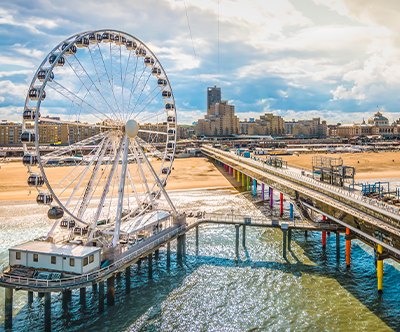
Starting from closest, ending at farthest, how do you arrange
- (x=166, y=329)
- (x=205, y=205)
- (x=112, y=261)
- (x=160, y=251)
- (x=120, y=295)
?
(x=166, y=329) < (x=112, y=261) < (x=120, y=295) < (x=160, y=251) < (x=205, y=205)

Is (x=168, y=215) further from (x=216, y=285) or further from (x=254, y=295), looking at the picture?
(x=254, y=295)

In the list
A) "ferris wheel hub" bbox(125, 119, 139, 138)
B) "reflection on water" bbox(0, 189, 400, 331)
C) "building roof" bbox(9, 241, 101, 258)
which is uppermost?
"ferris wheel hub" bbox(125, 119, 139, 138)

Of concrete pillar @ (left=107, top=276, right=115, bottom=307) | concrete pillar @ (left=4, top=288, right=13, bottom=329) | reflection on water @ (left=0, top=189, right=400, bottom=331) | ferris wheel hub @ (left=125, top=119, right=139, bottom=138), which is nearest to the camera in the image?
concrete pillar @ (left=4, top=288, right=13, bottom=329)

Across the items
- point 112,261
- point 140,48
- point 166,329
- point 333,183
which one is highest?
point 140,48

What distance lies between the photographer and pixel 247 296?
22.9m

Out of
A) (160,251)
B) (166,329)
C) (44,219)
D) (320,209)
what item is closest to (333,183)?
(320,209)

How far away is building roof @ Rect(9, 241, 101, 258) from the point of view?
2053 centimetres

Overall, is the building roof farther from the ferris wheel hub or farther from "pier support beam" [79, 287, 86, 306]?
the ferris wheel hub

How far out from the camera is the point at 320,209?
1159 inches

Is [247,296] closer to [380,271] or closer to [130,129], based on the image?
[380,271]

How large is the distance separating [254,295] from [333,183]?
15903mm

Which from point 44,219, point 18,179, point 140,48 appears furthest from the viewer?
point 18,179

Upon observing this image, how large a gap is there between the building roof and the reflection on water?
14.0 ft

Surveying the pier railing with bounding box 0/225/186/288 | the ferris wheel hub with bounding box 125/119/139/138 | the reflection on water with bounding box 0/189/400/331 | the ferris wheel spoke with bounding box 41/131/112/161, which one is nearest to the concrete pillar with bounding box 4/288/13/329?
A: the reflection on water with bounding box 0/189/400/331
